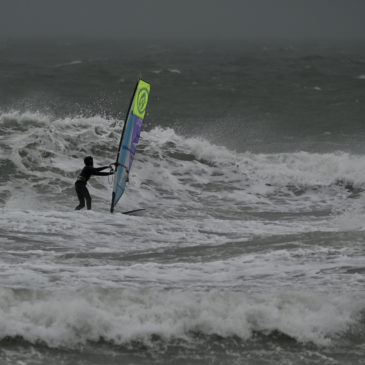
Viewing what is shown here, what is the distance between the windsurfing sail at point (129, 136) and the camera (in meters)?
11.5

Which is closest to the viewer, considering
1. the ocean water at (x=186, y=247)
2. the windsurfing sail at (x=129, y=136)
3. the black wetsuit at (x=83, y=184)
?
the ocean water at (x=186, y=247)

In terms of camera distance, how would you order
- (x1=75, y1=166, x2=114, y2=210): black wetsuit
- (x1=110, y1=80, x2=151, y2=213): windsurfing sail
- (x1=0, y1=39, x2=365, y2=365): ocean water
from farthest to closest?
(x1=75, y1=166, x2=114, y2=210): black wetsuit
(x1=110, y1=80, x2=151, y2=213): windsurfing sail
(x1=0, y1=39, x2=365, y2=365): ocean water

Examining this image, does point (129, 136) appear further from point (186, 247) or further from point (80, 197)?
point (186, 247)

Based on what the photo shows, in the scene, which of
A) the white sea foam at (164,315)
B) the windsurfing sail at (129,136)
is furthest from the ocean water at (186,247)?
the windsurfing sail at (129,136)

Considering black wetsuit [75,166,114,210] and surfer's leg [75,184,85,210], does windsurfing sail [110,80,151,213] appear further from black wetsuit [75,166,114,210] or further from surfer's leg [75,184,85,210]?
surfer's leg [75,184,85,210]

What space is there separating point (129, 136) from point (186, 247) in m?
2.58

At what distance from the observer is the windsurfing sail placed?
1153cm

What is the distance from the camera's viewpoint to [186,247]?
9875mm

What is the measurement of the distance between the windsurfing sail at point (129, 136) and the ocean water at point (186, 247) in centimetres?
73

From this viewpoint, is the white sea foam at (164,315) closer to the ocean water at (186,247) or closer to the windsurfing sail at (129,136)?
the ocean water at (186,247)

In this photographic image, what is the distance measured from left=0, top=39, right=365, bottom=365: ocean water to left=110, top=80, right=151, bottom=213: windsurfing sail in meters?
0.73

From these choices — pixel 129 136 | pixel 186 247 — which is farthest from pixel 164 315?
pixel 129 136

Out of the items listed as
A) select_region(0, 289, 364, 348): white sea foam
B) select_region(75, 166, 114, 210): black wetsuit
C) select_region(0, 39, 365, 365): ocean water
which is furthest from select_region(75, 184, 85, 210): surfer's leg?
select_region(0, 289, 364, 348): white sea foam

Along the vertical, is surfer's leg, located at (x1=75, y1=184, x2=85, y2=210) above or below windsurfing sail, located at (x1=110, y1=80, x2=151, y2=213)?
below
